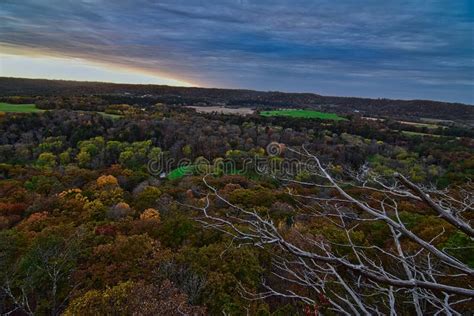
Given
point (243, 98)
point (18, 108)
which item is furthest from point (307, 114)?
point (18, 108)

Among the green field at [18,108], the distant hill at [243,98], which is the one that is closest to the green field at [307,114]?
the distant hill at [243,98]

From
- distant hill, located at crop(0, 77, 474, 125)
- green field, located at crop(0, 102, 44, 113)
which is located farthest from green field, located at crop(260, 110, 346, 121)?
green field, located at crop(0, 102, 44, 113)

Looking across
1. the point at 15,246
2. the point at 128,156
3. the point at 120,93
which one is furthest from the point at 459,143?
the point at 120,93

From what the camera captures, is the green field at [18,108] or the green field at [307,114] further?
the green field at [307,114]

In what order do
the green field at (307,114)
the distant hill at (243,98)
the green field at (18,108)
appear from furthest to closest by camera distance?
the distant hill at (243,98), the green field at (307,114), the green field at (18,108)

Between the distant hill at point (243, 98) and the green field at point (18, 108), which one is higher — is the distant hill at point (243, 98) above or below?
above

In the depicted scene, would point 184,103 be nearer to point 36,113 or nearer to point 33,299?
point 36,113

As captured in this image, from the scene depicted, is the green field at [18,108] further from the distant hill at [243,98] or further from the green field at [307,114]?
the green field at [307,114]
